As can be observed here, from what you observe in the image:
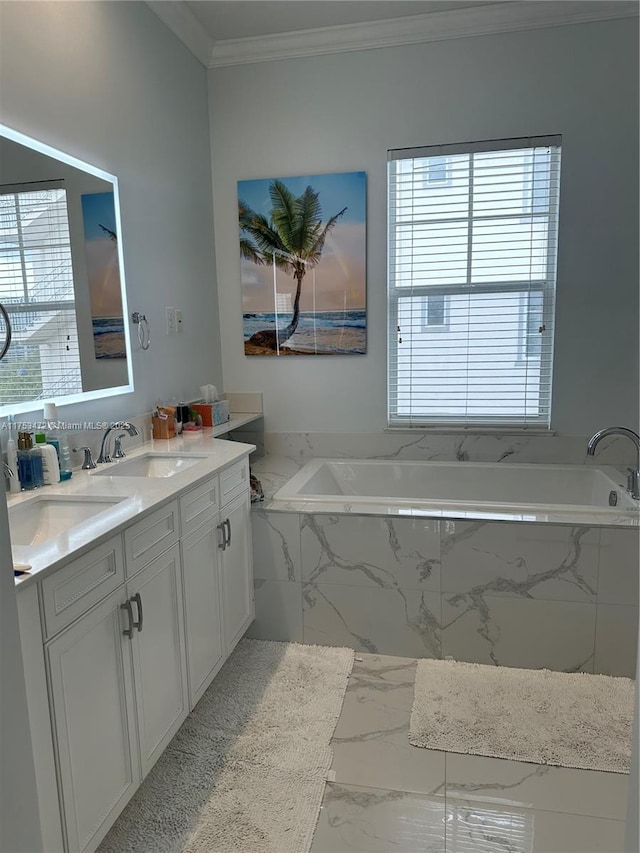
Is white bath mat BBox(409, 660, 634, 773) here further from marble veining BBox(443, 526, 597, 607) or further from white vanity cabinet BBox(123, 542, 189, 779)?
white vanity cabinet BBox(123, 542, 189, 779)

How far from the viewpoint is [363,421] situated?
3420mm

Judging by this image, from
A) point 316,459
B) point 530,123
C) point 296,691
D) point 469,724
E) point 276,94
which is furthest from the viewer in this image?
point 316,459

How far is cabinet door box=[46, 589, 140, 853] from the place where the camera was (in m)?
1.29

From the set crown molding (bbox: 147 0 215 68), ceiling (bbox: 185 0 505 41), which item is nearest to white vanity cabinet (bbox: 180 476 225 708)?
crown molding (bbox: 147 0 215 68)

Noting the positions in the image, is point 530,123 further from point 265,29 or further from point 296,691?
point 296,691

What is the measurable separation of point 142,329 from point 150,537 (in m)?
1.25

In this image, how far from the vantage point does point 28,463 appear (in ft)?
5.93

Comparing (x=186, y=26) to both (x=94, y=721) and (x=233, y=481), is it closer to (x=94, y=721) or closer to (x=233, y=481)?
(x=233, y=481)

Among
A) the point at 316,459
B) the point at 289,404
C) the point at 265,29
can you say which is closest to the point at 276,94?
the point at 265,29

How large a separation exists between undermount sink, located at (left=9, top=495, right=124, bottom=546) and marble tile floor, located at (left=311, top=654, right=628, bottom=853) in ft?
3.66

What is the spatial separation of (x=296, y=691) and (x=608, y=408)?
2.15m

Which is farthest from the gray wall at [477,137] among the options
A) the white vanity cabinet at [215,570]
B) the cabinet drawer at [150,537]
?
the cabinet drawer at [150,537]

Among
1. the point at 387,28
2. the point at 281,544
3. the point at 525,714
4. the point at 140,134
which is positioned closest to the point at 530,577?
the point at 525,714

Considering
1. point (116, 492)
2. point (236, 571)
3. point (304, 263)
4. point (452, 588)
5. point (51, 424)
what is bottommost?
point (452, 588)
